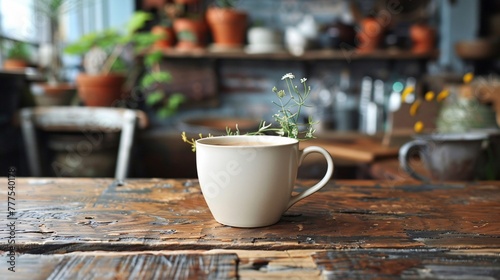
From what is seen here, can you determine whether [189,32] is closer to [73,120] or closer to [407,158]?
[73,120]

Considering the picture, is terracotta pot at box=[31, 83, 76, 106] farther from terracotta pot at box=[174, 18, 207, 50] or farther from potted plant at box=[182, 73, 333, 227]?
potted plant at box=[182, 73, 333, 227]

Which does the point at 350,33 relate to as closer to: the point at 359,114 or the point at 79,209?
the point at 359,114

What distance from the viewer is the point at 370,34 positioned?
11.5 ft

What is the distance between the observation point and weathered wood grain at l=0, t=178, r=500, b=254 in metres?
0.64

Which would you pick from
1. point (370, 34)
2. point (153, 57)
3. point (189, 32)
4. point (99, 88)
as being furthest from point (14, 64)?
point (370, 34)

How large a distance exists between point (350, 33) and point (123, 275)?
324 cm

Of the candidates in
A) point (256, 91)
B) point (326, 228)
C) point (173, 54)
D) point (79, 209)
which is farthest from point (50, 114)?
point (256, 91)

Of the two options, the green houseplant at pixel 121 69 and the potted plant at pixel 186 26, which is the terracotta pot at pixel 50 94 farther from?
the potted plant at pixel 186 26

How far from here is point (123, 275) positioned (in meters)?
0.55

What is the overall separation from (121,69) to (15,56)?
632mm

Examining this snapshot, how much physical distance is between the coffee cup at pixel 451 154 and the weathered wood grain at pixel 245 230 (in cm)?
15

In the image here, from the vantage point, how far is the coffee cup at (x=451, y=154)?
1.14m

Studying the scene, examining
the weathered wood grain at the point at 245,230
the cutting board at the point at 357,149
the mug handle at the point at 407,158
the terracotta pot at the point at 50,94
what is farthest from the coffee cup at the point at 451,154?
the terracotta pot at the point at 50,94

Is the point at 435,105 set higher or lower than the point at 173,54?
lower
